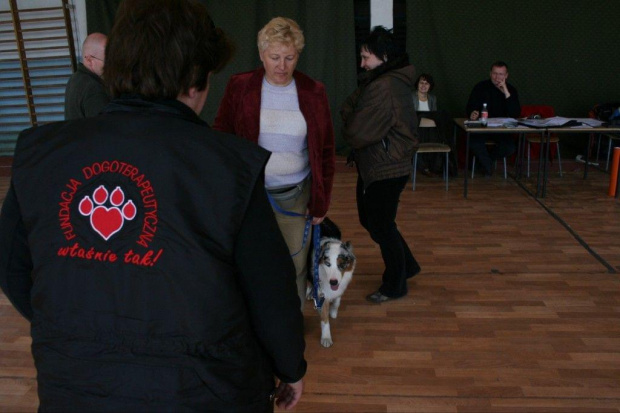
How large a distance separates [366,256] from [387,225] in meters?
0.93

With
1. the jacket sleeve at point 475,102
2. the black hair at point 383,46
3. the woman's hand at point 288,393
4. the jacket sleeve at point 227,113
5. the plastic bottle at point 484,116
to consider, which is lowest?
the woman's hand at point 288,393

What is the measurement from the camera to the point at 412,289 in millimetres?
3273

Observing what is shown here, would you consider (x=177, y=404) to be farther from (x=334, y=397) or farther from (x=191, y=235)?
(x=334, y=397)

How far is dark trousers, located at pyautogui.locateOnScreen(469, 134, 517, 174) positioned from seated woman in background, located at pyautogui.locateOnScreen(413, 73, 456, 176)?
25 centimetres

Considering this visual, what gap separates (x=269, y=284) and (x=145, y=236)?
0.74ft

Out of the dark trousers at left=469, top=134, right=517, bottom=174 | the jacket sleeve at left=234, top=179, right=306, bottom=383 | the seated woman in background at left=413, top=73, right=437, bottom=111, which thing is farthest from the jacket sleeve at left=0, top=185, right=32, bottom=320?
the dark trousers at left=469, top=134, right=517, bottom=174

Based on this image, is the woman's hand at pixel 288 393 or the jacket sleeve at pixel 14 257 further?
the woman's hand at pixel 288 393

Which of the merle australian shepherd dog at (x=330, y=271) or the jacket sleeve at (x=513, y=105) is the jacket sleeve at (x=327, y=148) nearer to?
the merle australian shepherd dog at (x=330, y=271)

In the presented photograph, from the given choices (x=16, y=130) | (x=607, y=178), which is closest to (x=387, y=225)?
(x=607, y=178)

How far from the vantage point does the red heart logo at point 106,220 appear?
825 mm

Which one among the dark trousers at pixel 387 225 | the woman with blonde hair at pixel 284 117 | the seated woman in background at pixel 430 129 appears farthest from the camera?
the seated woman in background at pixel 430 129

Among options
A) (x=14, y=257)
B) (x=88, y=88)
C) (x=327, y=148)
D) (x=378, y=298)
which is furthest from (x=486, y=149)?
(x=14, y=257)

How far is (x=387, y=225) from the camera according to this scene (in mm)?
2916

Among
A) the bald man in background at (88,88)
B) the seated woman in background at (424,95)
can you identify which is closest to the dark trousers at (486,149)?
the seated woman in background at (424,95)
